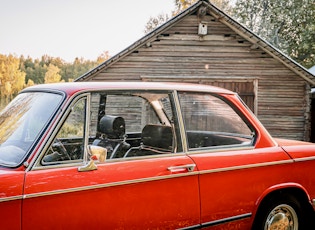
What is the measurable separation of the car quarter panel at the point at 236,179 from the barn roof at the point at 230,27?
10318 mm

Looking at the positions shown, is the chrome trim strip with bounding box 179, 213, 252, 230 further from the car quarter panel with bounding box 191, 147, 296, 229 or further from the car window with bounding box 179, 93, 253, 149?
the car window with bounding box 179, 93, 253, 149

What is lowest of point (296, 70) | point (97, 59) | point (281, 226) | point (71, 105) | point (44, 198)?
point (281, 226)

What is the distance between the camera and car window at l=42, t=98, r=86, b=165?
2.66 m

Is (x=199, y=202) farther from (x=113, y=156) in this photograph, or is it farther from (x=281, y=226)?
(x=281, y=226)

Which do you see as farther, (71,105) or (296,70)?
(296,70)

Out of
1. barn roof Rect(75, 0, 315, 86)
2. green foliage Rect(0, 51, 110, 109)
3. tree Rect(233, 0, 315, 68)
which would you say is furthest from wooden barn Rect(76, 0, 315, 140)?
green foliage Rect(0, 51, 110, 109)

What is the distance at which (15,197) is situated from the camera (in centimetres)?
235

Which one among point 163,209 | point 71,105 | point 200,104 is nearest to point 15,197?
point 71,105

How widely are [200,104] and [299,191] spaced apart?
1.47 metres

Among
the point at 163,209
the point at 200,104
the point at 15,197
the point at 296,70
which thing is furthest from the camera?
the point at 296,70

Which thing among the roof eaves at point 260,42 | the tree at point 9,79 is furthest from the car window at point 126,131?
the tree at point 9,79

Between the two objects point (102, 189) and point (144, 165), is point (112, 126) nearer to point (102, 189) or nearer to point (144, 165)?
point (144, 165)

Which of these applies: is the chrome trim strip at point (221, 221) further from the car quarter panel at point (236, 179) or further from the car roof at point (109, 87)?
the car roof at point (109, 87)

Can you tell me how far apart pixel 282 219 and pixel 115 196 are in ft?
6.89
